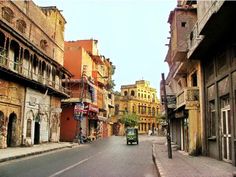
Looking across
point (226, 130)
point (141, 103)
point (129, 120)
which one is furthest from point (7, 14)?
point (141, 103)

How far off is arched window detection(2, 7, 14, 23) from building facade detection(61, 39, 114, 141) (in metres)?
13.7

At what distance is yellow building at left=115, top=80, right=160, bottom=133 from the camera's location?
105500mm

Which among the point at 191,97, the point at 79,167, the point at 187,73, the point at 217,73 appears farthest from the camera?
the point at 187,73

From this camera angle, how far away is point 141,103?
108812 mm

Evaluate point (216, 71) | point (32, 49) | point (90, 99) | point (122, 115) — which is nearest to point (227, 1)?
point (216, 71)

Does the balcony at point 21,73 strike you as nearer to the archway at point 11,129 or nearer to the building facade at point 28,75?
the building facade at point 28,75

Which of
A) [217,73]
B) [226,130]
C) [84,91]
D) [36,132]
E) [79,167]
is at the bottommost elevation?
[79,167]

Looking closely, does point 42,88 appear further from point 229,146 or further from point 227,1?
point 227,1

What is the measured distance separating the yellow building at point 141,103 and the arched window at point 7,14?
7454cm

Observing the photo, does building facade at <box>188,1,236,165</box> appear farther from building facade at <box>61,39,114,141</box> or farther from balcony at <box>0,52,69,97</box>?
building facade at <box>61,39,114,141</box>

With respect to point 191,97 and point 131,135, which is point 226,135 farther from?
point 131,135

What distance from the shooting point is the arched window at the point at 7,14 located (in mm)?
27891

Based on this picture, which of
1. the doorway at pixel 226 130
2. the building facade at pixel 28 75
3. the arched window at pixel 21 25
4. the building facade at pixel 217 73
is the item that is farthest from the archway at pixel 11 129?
the doorway at pixel 226 130

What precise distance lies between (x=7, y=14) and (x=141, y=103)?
82537 mm
